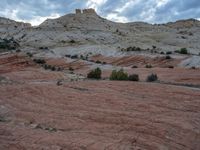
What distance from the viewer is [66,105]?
16.4 meters

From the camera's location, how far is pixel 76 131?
12.1m

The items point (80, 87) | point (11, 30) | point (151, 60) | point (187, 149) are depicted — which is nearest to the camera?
point (187, 149)

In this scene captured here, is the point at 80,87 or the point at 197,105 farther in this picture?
the point at 80,87

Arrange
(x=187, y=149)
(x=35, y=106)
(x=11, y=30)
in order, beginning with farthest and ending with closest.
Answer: (x=11, y=30) → (x=35, y=106) → (x=187, y=149)

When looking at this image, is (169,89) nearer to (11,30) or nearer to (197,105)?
(197,105)

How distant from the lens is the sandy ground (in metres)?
11.0

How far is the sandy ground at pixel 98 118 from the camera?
36.0ft

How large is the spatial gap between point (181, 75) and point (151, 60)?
19702 millimetres

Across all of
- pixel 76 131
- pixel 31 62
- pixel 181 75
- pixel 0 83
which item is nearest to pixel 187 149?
pixel 76 131

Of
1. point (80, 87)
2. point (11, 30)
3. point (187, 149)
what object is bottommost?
point (187, 149)

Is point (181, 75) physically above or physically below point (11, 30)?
below

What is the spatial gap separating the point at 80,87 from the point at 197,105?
6925 mm

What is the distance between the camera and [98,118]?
1402cm

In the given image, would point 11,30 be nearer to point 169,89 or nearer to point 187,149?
point 169,89
